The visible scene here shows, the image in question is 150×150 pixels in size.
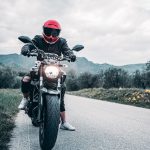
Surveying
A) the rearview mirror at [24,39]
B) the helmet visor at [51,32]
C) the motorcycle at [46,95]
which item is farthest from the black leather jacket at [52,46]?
the rearview mirror at [24,39]

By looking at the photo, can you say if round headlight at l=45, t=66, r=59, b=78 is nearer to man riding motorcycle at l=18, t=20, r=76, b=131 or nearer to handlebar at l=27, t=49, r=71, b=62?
handlebar at l=27, t=49, r=71, b=62

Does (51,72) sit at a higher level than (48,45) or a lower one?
lower

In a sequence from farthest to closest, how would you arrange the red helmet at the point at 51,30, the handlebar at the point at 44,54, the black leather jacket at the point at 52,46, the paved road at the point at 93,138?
1. the black leather jacket at the point at 52,46
2. the red helmet at the point at 51,30
3. the handlebar at the point at 44,54
4. the paved road at the point at 93,138

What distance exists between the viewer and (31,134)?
6855 millimetres

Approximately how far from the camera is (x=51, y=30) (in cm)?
630

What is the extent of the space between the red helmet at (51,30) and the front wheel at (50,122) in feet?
4.92

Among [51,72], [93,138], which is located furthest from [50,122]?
[93,138]

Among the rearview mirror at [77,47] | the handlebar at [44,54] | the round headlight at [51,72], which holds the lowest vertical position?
the round headlight at [51,72]

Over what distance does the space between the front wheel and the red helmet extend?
150 cm

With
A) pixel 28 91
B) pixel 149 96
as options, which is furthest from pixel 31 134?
pixel 149 96

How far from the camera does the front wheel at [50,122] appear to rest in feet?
16.5

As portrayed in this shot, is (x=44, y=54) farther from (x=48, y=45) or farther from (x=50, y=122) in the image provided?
(x=50, y=122)

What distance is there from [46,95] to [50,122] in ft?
1.64

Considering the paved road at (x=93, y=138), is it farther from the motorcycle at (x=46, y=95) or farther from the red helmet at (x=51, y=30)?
the red helmet at (x=51, y=30)
